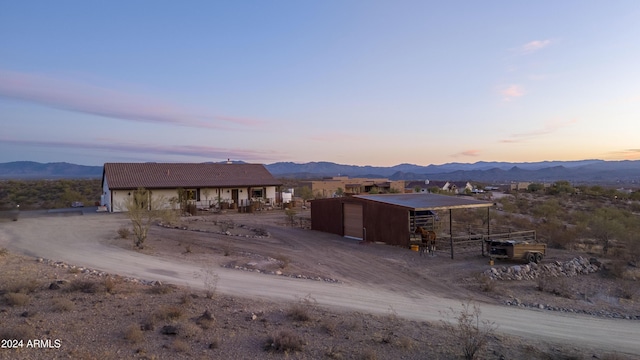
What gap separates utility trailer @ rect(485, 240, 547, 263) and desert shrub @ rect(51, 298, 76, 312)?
1550 cm

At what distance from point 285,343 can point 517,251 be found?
527 inches

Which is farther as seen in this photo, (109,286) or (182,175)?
(182,175)

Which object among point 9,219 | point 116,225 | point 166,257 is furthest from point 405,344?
point 9,219

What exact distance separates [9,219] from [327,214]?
70.9 ft

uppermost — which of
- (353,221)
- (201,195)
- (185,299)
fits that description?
(201,195)

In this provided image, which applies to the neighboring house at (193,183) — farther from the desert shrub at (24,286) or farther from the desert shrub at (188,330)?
the desert shrub at (188,330)

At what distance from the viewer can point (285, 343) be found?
8.12 meters

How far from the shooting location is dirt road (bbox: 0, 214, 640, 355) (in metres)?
10.2

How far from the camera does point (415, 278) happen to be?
16.1 meters

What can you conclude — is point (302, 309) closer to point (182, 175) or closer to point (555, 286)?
point (555, 286)

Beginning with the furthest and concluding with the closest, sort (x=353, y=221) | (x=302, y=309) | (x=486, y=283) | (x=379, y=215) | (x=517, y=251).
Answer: (x=353, y=221) < (x=379, y=215) < (x=517, y=251) < (x=486, y=283) < (x=302, y=309)

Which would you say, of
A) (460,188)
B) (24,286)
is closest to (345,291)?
(24,286)

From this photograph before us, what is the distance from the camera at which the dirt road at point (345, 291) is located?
1024 centimetres

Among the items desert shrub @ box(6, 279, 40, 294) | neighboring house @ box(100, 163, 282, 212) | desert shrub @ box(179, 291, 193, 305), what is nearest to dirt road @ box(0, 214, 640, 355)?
desert shrub @ box(179, 291, 193, 305)
